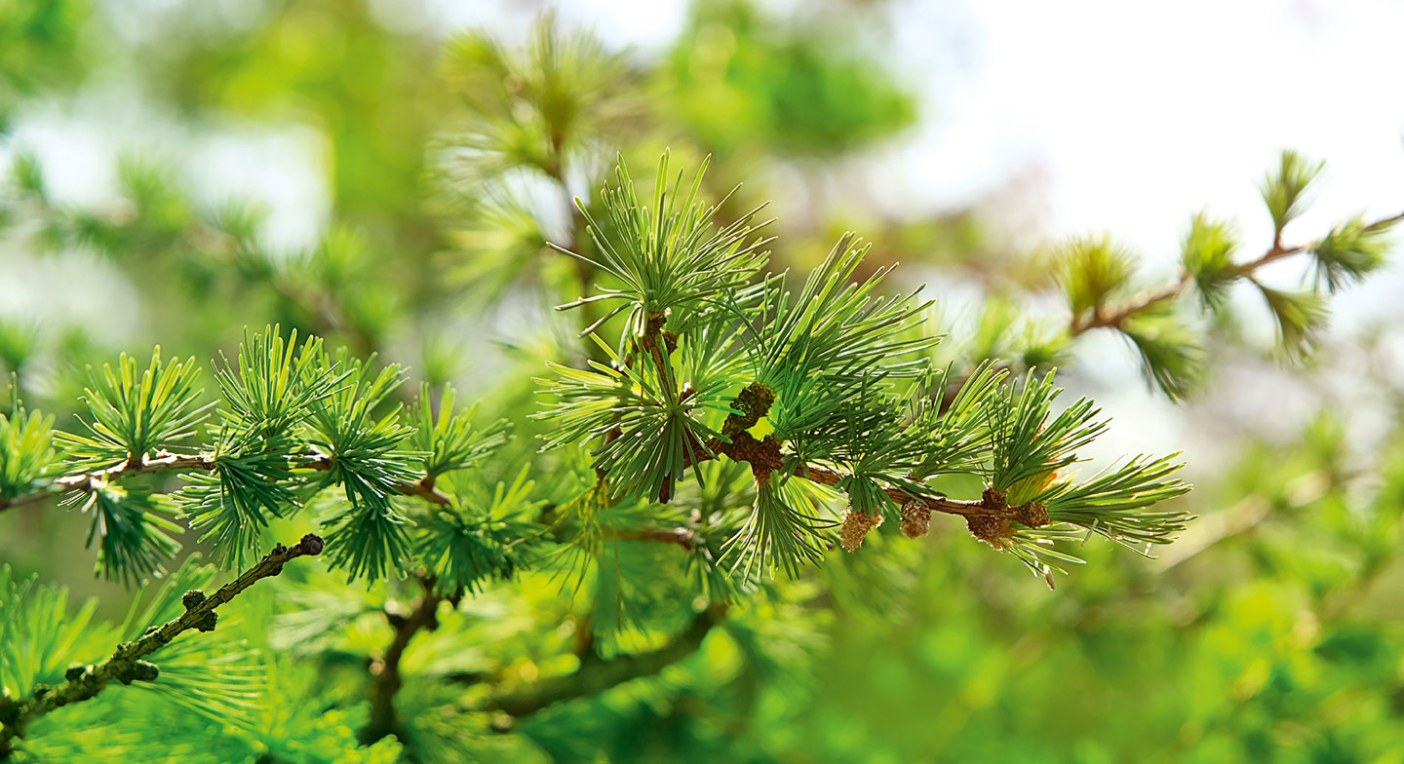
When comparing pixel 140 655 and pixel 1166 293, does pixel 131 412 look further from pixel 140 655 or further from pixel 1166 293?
pixel 1166 293

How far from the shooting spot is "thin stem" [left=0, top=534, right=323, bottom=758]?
19cm

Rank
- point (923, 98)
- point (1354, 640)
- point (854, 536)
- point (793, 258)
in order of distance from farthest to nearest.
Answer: point (923, 98)
point (793, 258)
point (1354, 640)
point (854, 536)

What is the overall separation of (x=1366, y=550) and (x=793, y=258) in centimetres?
31

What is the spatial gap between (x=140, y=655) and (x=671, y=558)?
12 cm

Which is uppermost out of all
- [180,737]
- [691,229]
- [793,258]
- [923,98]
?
[923,98]

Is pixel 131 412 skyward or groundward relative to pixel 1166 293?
groundward

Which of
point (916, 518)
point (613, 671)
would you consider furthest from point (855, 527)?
point (613, 671)

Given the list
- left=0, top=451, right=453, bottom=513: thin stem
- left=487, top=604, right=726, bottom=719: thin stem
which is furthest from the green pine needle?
left=487, top=604, right=726, bottom=719: thin stem

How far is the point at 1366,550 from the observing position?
41 cm

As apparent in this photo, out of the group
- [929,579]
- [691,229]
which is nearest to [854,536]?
[691,229]

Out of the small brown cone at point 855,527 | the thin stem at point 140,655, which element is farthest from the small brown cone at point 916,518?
Result: the thin stem at point 140,655

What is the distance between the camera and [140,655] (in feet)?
0.65

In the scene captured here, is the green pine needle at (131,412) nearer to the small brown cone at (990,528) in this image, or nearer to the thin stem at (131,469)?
the thin stem at (131,469)

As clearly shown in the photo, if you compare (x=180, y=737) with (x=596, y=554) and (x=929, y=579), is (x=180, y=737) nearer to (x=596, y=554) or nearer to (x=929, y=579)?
(x=596, y=554)
